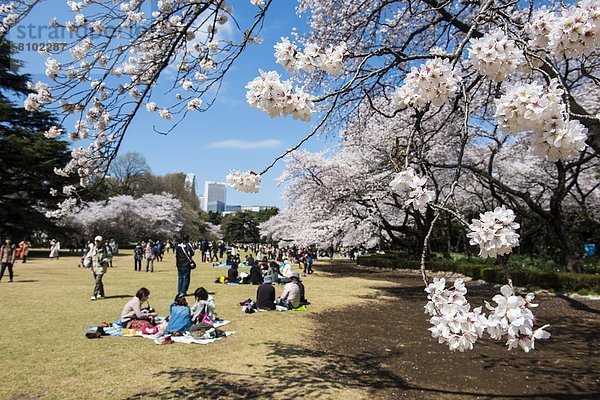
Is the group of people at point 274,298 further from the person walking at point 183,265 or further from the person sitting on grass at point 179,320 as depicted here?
the person sitting on grass at point 179,320

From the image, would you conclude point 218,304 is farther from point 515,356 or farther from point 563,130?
point 563,130

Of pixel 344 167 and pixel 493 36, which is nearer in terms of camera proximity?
pixel 493 36

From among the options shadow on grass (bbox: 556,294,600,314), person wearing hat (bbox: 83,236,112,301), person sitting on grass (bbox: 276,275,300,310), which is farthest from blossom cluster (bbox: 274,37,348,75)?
shadow on grass (bbox: 556,294,600,314)

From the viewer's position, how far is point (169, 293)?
10633 mm

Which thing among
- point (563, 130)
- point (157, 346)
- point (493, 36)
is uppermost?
point (493, 36)

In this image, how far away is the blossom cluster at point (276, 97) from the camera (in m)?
2.39

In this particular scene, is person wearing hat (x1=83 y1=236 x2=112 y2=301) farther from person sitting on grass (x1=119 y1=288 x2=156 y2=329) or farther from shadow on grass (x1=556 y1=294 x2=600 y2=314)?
shadow on grass (x1=556 y1=294 x2=600 y2=314)

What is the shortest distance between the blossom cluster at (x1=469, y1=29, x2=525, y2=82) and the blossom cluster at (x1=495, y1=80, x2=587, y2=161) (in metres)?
0.22

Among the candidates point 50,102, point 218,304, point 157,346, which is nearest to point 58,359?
point 157,346

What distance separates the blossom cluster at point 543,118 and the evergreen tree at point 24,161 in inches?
1024

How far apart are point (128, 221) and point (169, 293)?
30.1 metres

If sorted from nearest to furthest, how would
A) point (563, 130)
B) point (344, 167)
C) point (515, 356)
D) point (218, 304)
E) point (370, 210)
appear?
point (563, 130)
point (515, 356)
point (218, 304)
point (344, 167)
point (370, 210)

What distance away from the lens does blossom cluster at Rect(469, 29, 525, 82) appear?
204 centimetres

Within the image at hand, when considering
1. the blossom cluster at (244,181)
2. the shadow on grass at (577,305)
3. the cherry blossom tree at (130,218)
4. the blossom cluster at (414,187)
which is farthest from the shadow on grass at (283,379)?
the cherry blossom tree at (130,218)
